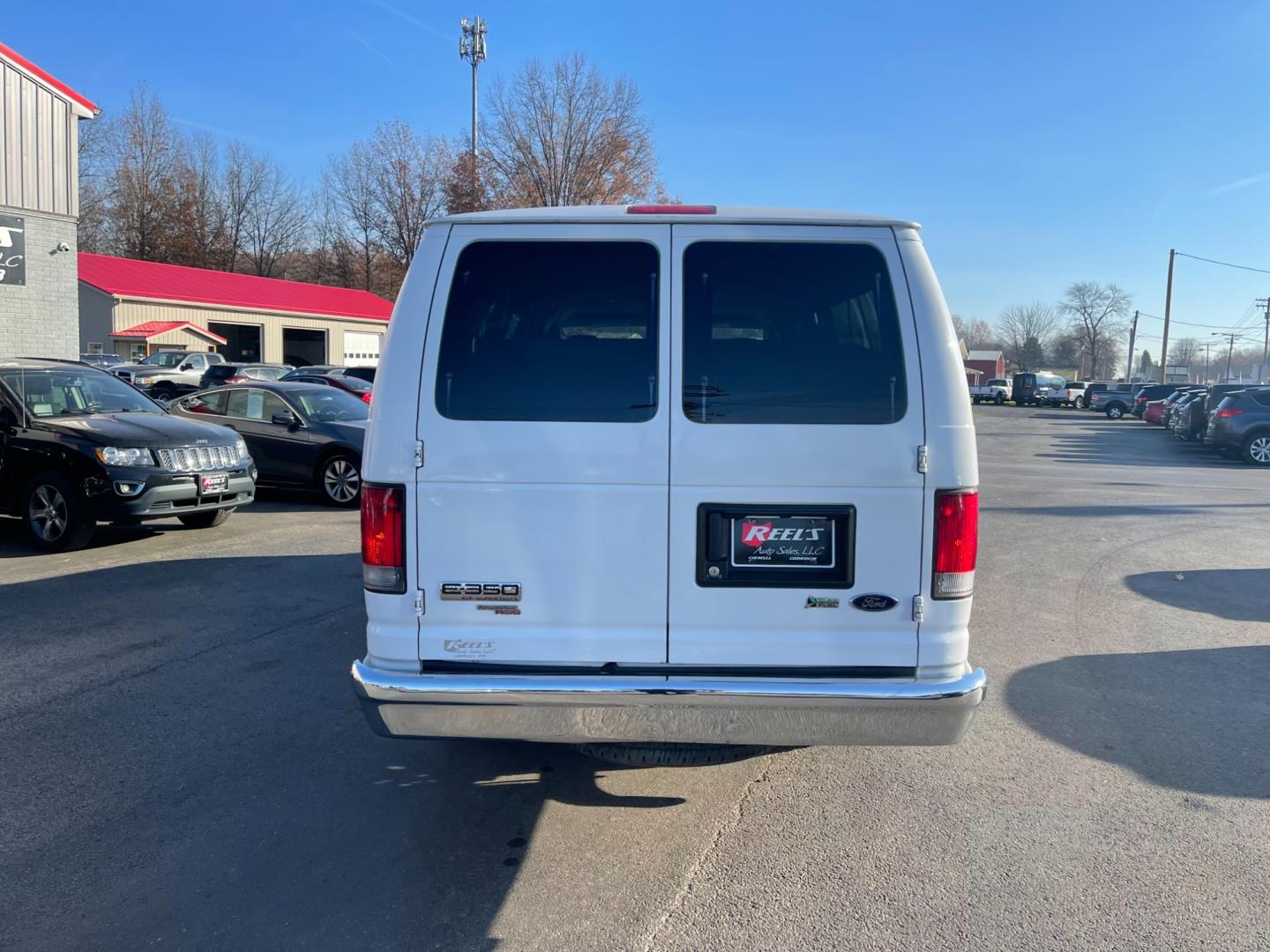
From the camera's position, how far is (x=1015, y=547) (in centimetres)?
977

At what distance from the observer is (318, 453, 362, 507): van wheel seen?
11688mm

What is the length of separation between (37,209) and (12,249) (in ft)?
3.03

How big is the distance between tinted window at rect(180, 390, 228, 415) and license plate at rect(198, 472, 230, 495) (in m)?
3.37

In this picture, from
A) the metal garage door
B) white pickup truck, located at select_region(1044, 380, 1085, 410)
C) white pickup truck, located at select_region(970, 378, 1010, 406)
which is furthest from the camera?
white pickup truck, located at select_region(970, 378, 1010, 406)

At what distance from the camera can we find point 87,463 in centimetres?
845

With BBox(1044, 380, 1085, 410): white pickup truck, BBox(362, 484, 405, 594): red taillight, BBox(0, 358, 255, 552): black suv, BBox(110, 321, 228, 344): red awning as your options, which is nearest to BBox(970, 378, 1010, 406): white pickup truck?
BBox(1044, 380, 1085, 410): white pickup truck

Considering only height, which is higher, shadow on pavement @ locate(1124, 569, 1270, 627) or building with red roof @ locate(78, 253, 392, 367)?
building with red roof @ locate(78, 253, 392, 367)

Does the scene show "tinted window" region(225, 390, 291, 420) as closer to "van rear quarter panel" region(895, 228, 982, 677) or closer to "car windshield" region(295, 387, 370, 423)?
"car windshield" region(295, 387, 370, 423)

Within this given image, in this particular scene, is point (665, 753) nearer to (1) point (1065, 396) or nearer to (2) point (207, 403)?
(2) point (207, 403)

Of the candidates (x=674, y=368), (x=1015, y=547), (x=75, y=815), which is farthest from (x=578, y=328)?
(x=1015, y=547)

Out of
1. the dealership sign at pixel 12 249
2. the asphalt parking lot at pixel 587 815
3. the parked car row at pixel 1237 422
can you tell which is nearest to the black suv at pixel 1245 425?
the parked car row at pixel 1237 422

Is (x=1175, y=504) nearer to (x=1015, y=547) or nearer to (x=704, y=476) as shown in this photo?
(x=1015, y=547)

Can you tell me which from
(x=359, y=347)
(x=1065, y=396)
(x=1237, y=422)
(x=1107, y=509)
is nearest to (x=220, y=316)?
(x=359, y=347)

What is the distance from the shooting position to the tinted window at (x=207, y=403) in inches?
485
